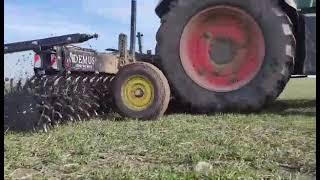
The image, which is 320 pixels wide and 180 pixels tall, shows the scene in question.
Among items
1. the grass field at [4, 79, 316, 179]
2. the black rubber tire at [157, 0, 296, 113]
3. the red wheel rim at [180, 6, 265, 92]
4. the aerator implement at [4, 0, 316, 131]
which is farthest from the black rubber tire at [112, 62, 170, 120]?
the grass field at [4, 79, 316, 179]

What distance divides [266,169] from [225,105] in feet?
8.02

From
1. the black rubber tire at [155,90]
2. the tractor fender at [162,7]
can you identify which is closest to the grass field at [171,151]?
the black rubber tire at [155,90]

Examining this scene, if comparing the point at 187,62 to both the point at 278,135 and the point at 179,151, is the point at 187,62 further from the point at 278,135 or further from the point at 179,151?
the point at 179,151

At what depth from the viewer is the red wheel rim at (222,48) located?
17.7 ft

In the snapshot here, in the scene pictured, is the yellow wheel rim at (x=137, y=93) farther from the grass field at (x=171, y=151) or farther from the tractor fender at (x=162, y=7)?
the tractor fender at (x=162, y=7)

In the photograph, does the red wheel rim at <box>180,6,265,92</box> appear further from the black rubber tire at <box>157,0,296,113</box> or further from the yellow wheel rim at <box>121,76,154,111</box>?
the yellow wheel rim at <box>121,76,154,111</box>

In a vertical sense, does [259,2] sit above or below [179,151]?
above

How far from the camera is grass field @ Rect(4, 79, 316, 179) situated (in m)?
2.82

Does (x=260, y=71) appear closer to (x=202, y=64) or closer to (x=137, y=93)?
(x=202, y=64)

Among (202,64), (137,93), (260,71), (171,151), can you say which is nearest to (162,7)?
(202,64)

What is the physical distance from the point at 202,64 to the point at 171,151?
229cm

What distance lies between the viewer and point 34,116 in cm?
425

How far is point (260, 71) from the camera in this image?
5.32 metres

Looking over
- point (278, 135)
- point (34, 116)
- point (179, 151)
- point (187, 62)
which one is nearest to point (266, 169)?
point (179, 151)
